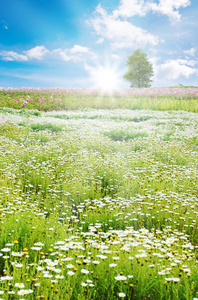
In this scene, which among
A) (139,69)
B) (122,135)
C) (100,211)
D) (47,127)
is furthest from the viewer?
(139,69)

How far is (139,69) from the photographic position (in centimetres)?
5131

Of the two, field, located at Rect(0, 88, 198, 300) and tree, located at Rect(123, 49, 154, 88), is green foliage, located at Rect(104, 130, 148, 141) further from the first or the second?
tree, located at Rect(123, 49, 154, 88)

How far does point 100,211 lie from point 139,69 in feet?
164

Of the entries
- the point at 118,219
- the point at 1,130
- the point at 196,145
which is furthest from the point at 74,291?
the point at 1,130

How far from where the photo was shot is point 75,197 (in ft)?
19.2

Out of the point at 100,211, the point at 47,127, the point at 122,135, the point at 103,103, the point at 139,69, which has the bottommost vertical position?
the point at 100,211

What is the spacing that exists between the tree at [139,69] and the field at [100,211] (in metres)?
36.6

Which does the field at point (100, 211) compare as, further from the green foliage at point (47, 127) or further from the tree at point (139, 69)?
the tree at point (139, 69)

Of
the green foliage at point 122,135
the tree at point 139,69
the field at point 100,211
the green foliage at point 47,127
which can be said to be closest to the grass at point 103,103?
the field at point 100,211

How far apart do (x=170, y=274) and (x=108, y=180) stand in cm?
405

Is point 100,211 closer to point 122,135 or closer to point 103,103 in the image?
point 122,135

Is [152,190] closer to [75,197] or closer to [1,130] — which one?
[75,197]

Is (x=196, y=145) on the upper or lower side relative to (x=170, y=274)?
upper

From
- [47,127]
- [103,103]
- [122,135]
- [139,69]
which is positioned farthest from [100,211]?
[139,69]
